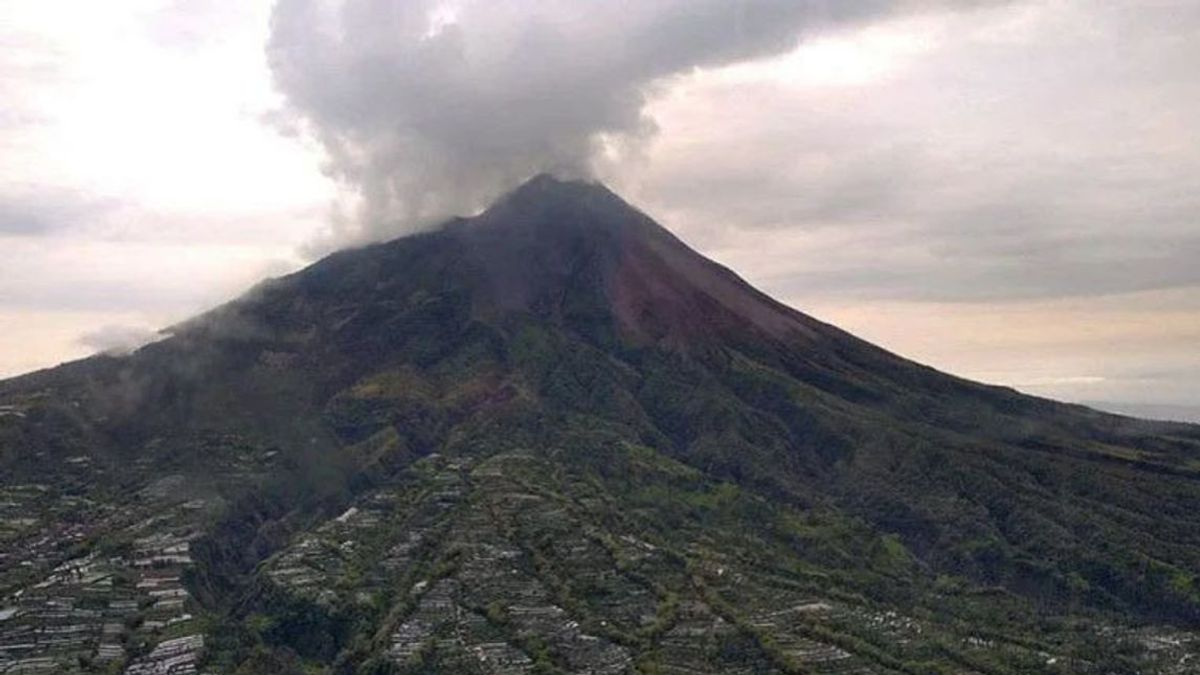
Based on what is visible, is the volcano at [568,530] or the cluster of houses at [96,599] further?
the volcano at [568,530]

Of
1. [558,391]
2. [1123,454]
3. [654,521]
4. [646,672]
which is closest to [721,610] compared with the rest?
[646,672]

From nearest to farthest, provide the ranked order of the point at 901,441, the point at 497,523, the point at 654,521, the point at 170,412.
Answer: the point at 497,523 → the point at 654,521 → the point at 901,441 → the point at 170,412

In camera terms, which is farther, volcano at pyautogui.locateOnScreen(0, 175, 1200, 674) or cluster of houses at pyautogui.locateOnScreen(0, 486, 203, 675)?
volcano at pyautogui.locateOnScreen(0, 175, 1200, 674)

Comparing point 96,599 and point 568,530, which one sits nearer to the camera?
point 96,599

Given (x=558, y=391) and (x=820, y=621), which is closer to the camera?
(x=820, y=621)

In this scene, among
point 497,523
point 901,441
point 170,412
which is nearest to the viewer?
point 497,523

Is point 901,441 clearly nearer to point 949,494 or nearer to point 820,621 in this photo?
point 949,494

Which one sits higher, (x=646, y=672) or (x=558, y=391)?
(x=558, y=391)

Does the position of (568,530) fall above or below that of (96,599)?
above
